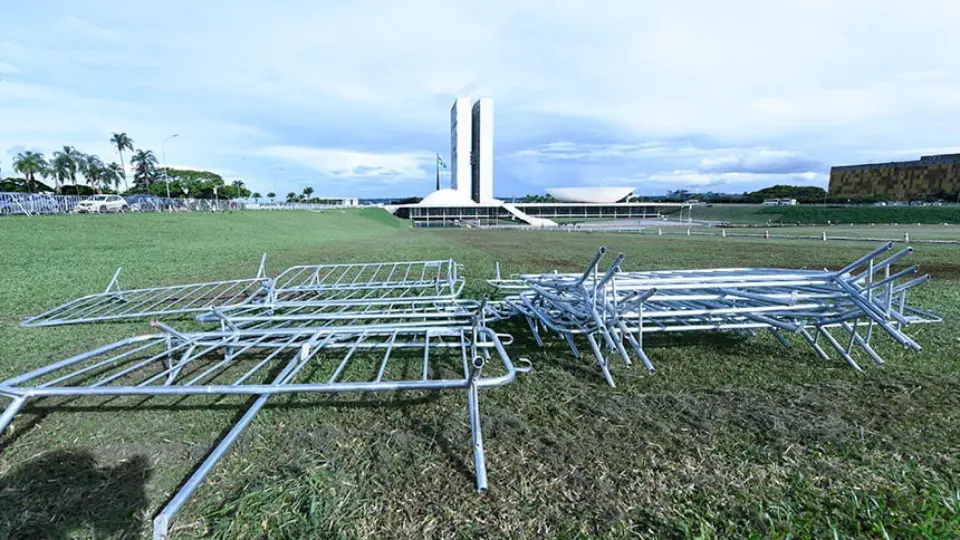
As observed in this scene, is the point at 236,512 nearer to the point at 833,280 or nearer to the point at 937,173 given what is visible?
the point at 833,280

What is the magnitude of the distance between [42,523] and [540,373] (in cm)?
279

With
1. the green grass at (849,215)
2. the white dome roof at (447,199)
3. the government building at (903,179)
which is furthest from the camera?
the government building at (903,179)

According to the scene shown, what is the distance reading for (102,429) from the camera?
2.60 metres

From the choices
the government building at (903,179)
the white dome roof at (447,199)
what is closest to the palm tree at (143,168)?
the white dome roof at (447,199)

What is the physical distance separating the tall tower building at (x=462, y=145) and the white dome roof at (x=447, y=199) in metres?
4.76

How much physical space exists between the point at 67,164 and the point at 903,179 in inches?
5886

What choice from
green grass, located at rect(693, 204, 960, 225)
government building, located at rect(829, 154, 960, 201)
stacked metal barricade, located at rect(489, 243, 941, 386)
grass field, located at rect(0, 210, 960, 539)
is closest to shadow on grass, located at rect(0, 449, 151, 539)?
grass field, located at rect(0, 210, 960, 539)

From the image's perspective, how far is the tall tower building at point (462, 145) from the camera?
Result: 299 ft

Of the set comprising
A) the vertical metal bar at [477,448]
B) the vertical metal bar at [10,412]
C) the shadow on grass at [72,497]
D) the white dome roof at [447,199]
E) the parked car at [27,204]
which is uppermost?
the white dome roof at [447,199]

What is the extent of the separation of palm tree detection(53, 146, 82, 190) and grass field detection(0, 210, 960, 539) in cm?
8842

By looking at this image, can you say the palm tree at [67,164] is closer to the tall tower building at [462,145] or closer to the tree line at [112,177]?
the tree line at [112,177]

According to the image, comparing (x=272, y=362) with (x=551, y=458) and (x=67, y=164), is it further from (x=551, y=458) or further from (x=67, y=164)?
(x=67, y=164)

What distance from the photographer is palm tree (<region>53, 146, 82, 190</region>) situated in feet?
221

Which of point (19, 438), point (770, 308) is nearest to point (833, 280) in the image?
point (770, 308)
